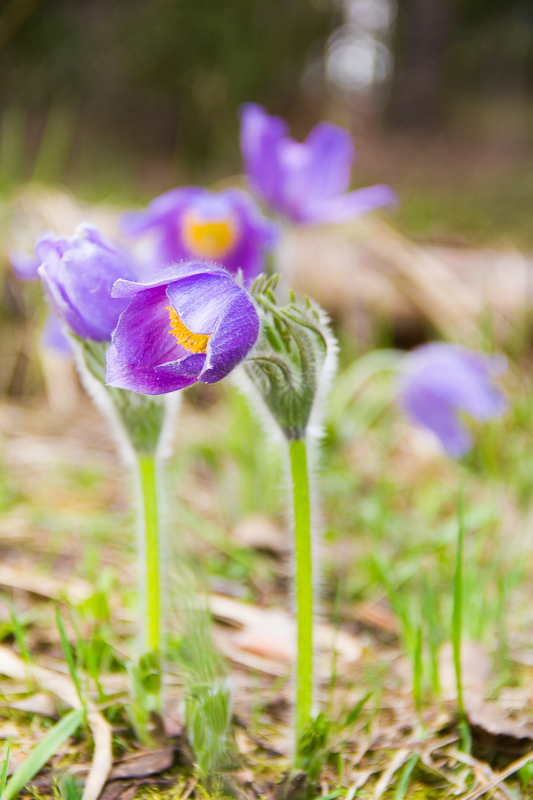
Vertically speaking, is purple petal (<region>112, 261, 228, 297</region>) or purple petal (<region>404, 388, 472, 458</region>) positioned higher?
purple petal (<region>112, 261, 228, 297</region>)

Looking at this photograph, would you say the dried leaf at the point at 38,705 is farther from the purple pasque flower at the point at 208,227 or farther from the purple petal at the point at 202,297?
the purple pasque flower at the point at 208,227

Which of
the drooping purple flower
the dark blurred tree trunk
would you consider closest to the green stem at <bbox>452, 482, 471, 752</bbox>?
the drooping purple flower

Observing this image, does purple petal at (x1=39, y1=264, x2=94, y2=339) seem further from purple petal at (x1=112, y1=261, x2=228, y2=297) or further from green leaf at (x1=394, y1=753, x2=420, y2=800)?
green leaf at (x1=394, y1=753, x2=420, y2=800)

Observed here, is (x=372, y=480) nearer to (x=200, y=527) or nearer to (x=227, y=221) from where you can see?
(x=200, y=527)

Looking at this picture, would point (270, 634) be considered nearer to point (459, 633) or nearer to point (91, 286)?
point (459, 633)

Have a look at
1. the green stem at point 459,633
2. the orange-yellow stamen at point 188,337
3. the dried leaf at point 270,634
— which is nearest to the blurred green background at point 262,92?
the dried leaf at point 270,634
